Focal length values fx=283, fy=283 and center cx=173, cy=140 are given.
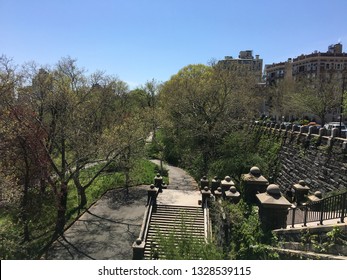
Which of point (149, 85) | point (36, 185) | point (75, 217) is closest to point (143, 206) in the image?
point (75, 217)

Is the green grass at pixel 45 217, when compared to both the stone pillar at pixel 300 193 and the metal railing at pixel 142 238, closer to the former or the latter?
the metal railing at pixel 142 238

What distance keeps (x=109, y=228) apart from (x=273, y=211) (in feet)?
45.2

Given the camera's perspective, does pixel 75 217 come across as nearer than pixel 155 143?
Yes

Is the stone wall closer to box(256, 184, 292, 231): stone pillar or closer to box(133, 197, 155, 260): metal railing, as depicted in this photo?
box(256, 184, 292, 231): stone pillar

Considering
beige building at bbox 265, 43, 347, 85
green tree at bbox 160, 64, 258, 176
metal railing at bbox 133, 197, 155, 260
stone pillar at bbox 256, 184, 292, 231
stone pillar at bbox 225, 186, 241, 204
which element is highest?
beige building at bbox 265, 43, 347, 85

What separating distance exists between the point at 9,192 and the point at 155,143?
28.7 m

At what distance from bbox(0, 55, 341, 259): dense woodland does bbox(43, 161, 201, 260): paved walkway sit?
1.06 metres

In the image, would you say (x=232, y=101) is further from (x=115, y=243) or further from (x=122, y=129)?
(x=115, y=243)

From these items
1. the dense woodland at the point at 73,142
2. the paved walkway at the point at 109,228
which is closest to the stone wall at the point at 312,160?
the dense woodland at the point at 73,142

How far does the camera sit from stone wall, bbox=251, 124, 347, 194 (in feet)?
49.2

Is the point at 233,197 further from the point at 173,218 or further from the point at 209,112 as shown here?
the point at 209,112

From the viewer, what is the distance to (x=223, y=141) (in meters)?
27.8

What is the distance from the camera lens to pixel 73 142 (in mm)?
20469

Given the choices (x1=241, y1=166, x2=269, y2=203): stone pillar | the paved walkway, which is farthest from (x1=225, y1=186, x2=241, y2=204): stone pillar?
the paved walkway
